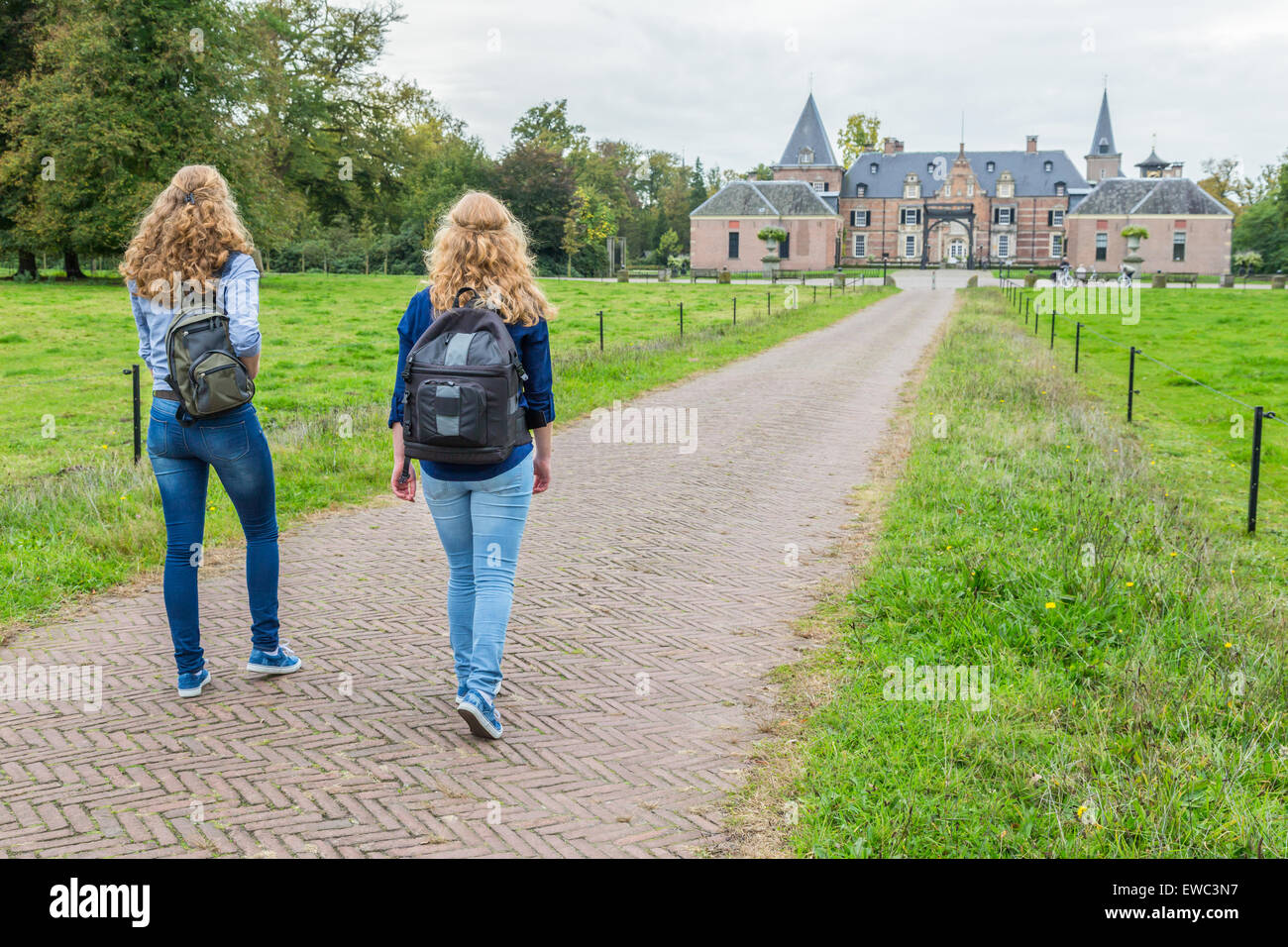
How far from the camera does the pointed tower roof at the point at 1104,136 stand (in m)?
82.9

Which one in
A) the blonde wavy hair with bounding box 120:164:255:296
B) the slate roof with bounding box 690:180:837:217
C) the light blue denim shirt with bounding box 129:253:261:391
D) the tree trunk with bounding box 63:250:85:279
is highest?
the slate roof with bounding box 690:180:837:217

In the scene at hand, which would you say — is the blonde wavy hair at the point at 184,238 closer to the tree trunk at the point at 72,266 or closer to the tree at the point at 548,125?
A: the tree trunk at the point at 72,266

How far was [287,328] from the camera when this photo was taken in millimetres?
24000

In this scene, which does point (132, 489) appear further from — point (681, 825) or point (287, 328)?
point (287, 328)

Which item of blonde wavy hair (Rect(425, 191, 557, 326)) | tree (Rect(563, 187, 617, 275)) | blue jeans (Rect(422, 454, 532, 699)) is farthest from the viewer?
tree (Rect(563, 187, 617, 275))

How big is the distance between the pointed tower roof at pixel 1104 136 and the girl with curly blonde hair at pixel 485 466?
296 ft

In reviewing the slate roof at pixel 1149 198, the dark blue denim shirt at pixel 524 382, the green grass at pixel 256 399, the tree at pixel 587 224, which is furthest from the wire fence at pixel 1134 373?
the tree at pixel 587 224

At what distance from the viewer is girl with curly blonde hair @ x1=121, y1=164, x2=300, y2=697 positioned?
418cm

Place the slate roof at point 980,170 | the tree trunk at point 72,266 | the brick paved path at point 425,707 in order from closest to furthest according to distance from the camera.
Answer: the brick paved path at point 425,707
the tree trunk at point 72,266
the slate roof at point 980,170

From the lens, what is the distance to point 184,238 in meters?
4.17

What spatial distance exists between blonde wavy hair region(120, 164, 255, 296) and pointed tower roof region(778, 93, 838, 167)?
265 ft

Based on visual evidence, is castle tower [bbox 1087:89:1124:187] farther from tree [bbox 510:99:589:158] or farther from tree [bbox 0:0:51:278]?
tree [bbox 0:0:51:278]

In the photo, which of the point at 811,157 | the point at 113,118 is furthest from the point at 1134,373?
the point at 811,157

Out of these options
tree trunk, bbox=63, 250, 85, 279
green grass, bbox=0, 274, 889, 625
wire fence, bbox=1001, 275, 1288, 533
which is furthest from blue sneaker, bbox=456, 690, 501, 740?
tree trunk, bbox=63, 250, 85, 279
